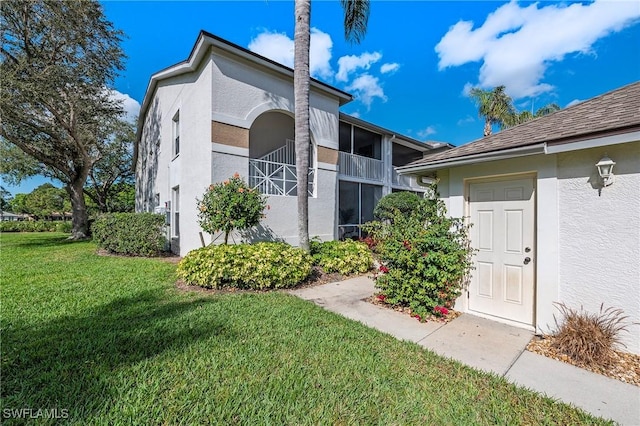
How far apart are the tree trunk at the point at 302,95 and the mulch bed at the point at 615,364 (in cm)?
525

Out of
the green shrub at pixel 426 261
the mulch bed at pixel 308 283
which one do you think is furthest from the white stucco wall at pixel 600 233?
the mulch bed at pixel 308 283

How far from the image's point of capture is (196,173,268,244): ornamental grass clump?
754 cm

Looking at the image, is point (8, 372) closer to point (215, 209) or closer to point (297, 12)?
point (215, 209)

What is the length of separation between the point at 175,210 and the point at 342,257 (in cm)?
772

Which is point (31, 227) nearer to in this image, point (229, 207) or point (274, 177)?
point (274, 177)

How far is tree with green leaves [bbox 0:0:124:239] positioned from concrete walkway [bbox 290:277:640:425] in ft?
49.4

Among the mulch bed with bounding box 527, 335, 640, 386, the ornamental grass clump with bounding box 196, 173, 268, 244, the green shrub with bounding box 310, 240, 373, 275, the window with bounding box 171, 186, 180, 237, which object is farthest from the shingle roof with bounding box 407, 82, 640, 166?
the window with bounding box 171, 186, 180, 237

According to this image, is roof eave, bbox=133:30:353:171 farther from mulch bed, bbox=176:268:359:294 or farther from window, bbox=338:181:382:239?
mulch bed, bbox=176:268:359:294

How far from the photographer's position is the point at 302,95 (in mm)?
7383

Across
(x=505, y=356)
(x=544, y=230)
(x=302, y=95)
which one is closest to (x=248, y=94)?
(x=302, y=95)

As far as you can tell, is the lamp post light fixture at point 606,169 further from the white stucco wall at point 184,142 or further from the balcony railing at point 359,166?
A: the balcony railing at point 359,166

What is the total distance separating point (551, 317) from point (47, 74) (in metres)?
18.4

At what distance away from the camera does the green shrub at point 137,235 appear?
1005cm

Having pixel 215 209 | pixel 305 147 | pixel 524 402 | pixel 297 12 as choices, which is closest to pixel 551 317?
pixel 524 402
